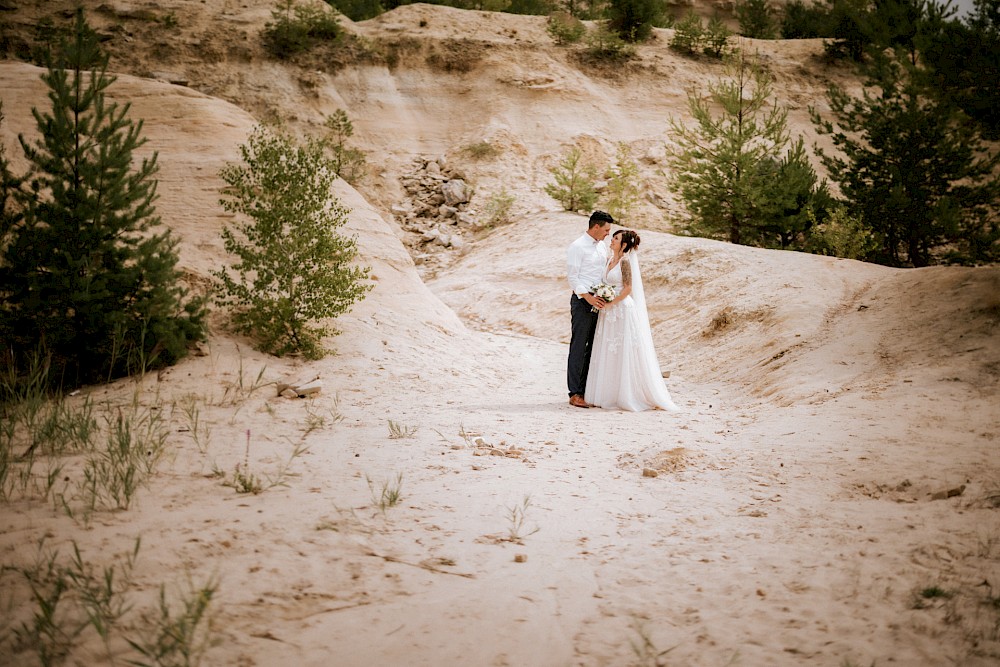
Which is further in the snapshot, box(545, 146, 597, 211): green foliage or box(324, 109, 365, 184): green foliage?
box(324, 109, 365, 184): green foliage

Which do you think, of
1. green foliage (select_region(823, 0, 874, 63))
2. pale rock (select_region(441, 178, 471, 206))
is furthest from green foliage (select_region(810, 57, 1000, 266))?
green foliage (select_region(823, 0, 874, 63))

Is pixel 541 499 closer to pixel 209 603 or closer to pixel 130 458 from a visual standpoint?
pixel 209 603

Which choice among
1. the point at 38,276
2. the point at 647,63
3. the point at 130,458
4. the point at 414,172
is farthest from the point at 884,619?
the point at 647,63

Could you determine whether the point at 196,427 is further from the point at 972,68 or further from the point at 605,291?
the point at 972,68

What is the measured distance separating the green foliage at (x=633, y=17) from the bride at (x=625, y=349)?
21.8 metres

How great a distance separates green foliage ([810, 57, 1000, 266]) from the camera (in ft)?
49.6

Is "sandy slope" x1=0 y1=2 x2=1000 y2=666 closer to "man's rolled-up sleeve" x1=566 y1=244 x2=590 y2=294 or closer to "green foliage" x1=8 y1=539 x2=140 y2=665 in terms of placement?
"green foliage" x1=8 y1=539 x2=140 y2=665

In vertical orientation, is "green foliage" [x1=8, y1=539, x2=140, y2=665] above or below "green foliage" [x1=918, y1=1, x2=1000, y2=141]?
below

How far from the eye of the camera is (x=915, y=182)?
1573 centimetres

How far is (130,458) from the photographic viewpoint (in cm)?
395

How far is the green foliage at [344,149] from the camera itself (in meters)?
19.8

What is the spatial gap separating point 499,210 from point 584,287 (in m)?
12.5

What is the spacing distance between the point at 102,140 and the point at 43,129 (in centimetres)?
47

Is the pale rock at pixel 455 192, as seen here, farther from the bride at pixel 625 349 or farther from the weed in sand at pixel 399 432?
the weed in sand at pixel 399 432
